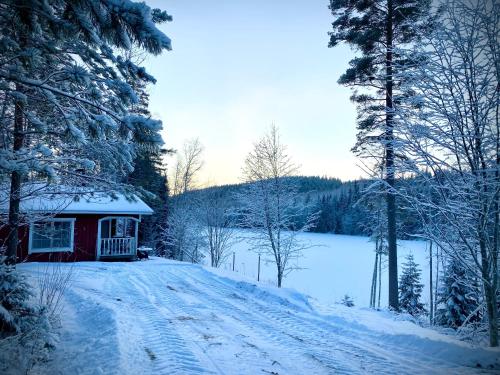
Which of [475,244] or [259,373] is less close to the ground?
[475,244]

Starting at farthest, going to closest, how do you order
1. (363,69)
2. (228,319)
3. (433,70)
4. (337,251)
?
(337,251), (363,69), (228,319), (433,70)

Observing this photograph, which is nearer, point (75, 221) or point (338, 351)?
point (338, 351)

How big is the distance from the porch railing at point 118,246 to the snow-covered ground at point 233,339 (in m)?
7.35

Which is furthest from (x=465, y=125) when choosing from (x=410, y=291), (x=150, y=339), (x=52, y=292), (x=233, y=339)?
(x=410, y=291)

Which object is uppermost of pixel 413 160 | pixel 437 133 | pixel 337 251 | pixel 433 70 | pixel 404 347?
pixel 433 70

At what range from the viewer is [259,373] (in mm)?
4434

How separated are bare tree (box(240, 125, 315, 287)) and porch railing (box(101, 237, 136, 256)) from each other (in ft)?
22.8

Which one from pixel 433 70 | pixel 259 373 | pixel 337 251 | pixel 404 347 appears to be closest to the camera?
pixel 259 373

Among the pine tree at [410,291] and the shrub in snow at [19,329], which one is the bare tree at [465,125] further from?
the pine tree at [410,291]

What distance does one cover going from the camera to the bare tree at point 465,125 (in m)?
4.84

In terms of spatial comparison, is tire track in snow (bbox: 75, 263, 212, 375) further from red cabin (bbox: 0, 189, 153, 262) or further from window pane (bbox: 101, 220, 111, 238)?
window pane (bbox: 101, 220, 111, 238)

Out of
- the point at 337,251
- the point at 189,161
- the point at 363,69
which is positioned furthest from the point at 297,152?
the point at 337,251

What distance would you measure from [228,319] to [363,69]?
9.63m

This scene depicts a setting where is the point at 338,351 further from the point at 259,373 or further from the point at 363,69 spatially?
the point at 363,69
